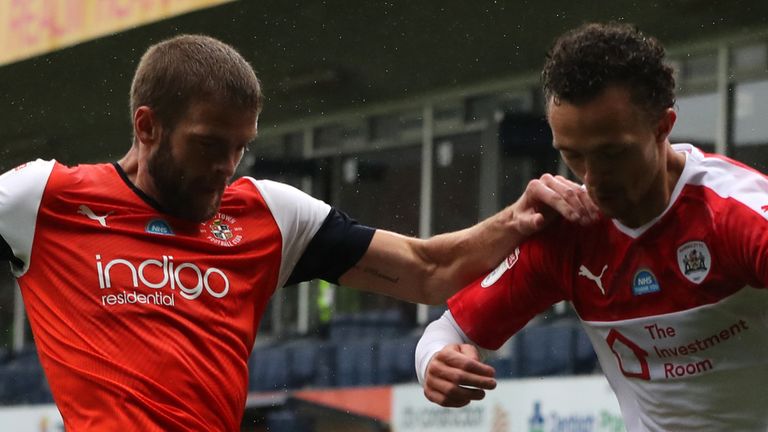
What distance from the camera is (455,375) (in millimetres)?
3227

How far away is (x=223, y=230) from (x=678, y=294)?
3.58 feet

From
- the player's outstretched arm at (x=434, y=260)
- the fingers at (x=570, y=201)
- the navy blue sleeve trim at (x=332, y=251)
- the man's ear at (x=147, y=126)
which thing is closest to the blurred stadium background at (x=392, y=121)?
the player's outstretched arm at (x=434, y=260)

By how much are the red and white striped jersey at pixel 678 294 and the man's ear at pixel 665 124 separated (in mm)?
123

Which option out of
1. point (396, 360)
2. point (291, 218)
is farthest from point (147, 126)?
point (396, 360)

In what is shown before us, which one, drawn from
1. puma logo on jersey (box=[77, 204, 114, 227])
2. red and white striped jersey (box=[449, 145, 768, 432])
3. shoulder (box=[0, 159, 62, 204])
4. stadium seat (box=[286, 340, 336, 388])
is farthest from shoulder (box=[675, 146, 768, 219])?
stadium seat (box=[286, 340, 336, 388])

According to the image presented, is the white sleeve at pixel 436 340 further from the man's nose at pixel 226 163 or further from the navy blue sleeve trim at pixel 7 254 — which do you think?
the navy blue sleeve trim at pixel 7 254

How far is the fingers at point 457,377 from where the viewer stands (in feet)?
10.5

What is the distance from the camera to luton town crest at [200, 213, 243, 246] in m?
3.50

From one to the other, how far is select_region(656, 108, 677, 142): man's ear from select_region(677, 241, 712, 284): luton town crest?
246 millimetres

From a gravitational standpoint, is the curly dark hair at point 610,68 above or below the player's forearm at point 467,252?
above

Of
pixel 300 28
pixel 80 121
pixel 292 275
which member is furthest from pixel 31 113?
pixel 292 275

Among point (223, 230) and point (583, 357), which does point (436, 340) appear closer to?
point (223, 230)

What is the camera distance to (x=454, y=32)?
1458cm

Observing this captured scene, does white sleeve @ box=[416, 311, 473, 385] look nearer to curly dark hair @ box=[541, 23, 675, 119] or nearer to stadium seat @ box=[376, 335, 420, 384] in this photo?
curly dark hair @ box=[541, 23, 675, 119]
